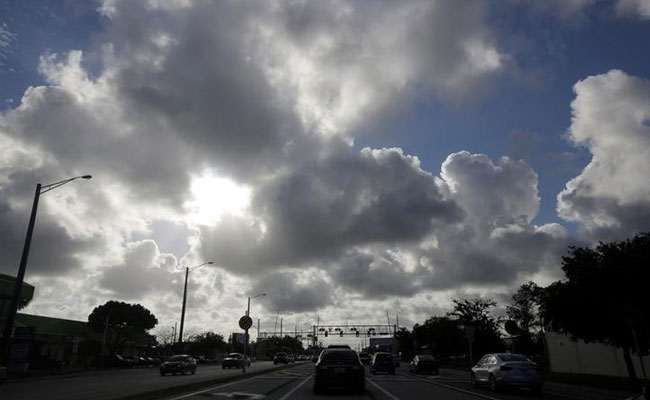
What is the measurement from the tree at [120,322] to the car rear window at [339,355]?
64.2 metres

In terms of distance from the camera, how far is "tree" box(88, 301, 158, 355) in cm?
7650

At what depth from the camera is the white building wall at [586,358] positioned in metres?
34.9

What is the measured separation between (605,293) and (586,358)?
62.0 feet

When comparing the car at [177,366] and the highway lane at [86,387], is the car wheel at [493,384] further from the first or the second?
the car at [177,366]

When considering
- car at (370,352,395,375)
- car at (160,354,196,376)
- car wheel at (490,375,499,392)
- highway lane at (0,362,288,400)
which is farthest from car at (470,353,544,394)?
car at (160,354,196,376)

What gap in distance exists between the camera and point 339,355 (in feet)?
62.7

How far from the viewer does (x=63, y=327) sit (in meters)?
64.2

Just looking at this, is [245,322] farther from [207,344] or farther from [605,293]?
[207,344]

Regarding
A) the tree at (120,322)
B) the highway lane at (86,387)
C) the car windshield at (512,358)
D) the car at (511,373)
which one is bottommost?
the highway lane at (86,387)

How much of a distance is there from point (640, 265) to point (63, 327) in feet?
209

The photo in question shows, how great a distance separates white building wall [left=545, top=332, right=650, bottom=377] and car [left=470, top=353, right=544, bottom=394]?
16346mm

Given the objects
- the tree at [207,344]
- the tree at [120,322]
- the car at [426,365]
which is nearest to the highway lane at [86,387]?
the car at [426,365]

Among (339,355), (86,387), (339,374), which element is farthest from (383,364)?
(86,387)

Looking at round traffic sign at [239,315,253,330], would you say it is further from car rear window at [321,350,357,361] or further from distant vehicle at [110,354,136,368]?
distant vehicle at [110,354,136,368]
